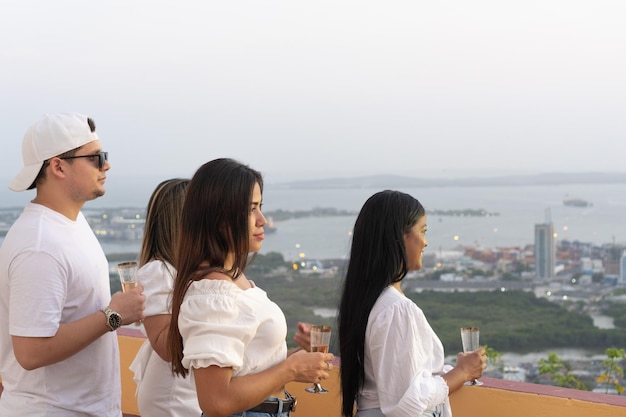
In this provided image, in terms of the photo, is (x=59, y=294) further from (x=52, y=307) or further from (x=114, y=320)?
(x=114, y=320)

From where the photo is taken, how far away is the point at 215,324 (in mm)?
1846

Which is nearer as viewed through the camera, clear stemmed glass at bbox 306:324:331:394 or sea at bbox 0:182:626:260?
clear stemmed glass at bbox 306:324:331:394

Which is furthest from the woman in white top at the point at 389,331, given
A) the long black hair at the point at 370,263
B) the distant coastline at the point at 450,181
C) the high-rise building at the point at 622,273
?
the distant coastline at the point at 450,181

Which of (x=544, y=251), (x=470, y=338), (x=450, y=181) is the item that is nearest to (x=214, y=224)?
(x=470, y=338)

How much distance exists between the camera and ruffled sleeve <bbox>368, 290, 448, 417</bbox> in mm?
2271

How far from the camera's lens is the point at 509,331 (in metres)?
19.0

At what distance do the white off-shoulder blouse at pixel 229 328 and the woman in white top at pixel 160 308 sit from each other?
21.4 inches

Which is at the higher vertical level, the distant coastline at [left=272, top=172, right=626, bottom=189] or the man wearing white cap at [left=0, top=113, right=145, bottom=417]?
the man wearing white cap at [left=0, top=113, right=145, bottom=417]

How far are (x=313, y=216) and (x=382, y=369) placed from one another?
28597 mm

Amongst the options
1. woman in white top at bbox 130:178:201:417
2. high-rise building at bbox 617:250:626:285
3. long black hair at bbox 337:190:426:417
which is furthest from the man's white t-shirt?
high-rise building at bbox 617:250:626:285

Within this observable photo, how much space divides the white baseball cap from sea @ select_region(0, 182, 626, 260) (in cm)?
2344

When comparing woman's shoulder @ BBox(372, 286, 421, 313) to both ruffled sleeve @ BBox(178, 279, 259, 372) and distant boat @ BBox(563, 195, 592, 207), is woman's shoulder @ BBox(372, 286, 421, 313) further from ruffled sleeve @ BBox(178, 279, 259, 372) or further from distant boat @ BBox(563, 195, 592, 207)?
distant boat @ BBox(563, 195, 592, 207)

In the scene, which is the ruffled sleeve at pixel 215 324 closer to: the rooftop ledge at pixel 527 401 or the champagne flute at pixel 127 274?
the champagne flute at pixel 127 274

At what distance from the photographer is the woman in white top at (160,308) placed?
8.16 feet
